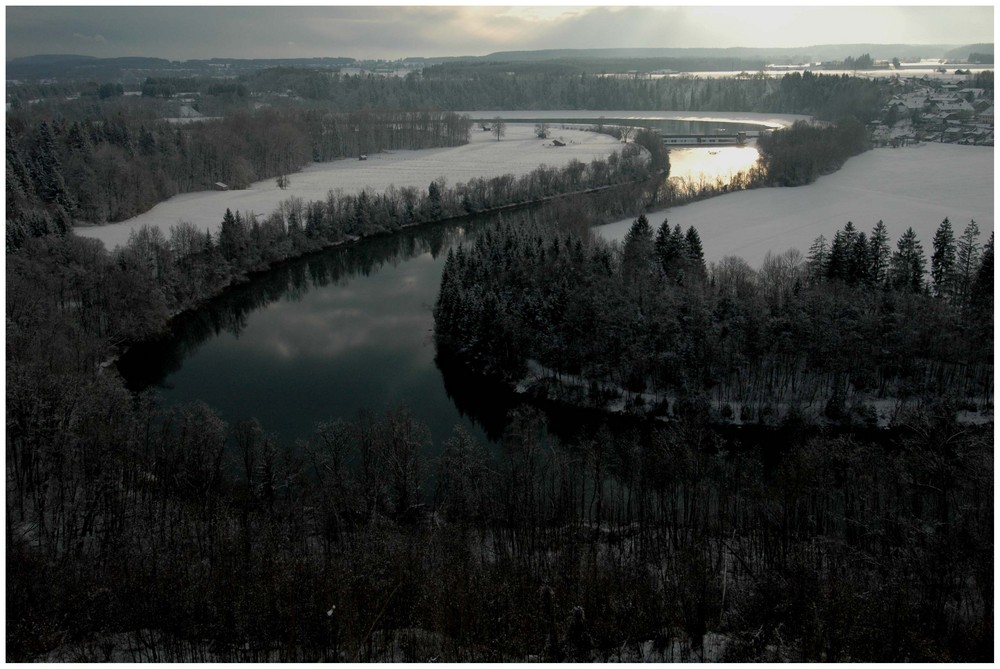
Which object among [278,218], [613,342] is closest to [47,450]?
[613,342]

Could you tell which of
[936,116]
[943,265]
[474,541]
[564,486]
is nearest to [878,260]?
[943,265]

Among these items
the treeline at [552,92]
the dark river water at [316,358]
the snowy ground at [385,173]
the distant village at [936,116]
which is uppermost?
the treeline at [552,92]

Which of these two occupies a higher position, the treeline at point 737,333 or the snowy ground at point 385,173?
the snowy ground at point 385,173

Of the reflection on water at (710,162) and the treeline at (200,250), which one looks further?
the reflection on water at (710,162)

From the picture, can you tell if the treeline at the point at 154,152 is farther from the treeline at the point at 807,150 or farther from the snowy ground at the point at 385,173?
the treeline at the point at 807,150

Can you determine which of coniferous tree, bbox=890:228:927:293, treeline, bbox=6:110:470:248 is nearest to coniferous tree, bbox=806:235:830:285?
coniferous tree, bbox=890:228:927:293

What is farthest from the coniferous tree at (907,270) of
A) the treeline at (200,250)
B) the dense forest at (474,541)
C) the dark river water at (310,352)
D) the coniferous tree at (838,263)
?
the treeline at (200,250)

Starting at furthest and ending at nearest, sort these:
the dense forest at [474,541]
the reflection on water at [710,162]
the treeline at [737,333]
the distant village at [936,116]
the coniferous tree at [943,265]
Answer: the distant village at [936,116] → the reflection on water at [710,162] → the coniferous tree at [943,265] → the treeline at [737,333] → the dense forest at [474,541]
